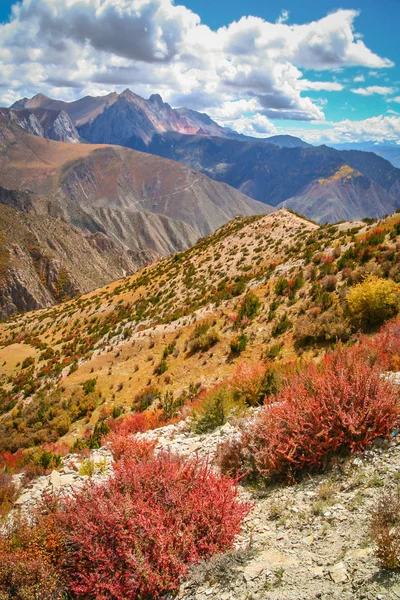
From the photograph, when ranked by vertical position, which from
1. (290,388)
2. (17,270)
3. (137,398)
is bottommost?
(137,398)

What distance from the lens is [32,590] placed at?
3893 mm

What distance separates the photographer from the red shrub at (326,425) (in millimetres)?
5074

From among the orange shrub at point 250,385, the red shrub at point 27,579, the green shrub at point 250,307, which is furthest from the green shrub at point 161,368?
the red shrub at point 27,579

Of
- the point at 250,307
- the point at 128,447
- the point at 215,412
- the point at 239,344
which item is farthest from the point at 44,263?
the point at 128,447

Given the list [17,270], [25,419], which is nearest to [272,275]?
[25,419]

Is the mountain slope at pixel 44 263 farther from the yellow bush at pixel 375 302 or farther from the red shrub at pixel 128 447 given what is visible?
the yellow bush at pixel 375 302

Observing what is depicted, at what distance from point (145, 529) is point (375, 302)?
9.73 m

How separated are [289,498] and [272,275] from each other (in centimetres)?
1855

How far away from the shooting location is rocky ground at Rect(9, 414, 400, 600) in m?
3.21

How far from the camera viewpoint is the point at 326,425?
202 inches

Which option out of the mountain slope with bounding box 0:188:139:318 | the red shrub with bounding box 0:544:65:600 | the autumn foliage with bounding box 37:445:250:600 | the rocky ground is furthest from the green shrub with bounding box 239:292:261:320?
the mountain slope with bounding box 0:188:139:318

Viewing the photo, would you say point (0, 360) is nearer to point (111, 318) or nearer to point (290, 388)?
point (111, 318)

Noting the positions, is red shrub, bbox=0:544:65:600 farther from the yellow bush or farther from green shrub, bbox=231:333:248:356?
the yellow bush

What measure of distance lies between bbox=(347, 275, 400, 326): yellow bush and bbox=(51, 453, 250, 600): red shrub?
8.39 meters
